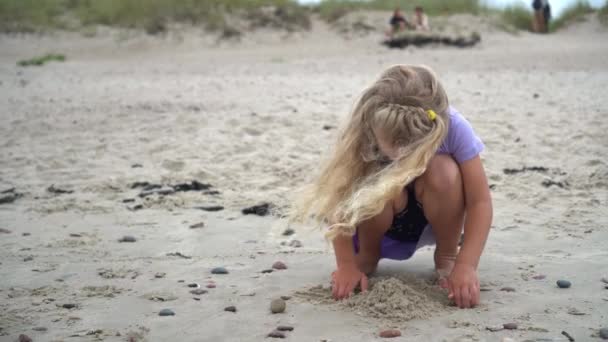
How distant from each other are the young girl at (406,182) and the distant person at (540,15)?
16492mm

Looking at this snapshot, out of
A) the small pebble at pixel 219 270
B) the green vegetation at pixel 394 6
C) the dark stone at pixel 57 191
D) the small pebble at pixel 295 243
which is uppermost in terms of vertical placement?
the green vegetation at pixel 394 6

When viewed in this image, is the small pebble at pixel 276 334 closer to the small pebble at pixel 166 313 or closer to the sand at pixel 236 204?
the sand at pixel 236 204

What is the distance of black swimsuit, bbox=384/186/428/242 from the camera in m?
2.81

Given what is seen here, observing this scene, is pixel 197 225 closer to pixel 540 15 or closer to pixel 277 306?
pixel 277 306

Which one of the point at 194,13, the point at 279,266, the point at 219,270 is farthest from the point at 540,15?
the point at 219,270

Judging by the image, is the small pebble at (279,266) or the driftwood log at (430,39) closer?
the small pebble at (279,266)

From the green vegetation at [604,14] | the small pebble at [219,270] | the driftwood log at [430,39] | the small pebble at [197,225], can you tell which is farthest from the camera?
the green vegetation at [604,14]

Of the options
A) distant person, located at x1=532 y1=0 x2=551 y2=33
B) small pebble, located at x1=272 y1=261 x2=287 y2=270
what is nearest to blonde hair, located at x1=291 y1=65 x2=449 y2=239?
small pebble, located at x1=272 y1=261 x2=287 y2=270

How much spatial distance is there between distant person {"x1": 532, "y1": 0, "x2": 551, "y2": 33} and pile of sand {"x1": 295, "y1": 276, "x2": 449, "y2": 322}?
16604 millimetres

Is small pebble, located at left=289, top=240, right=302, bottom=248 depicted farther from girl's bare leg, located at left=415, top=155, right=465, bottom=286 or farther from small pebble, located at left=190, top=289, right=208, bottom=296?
girl's bare leg, located at left=415, top=155, right=465, bottom=286

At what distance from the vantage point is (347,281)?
281cm

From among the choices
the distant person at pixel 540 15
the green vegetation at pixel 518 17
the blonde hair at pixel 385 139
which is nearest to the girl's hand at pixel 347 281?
the blonde hair at pixel 385 139

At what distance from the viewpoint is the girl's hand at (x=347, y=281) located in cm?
280

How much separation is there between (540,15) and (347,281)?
55.4ft
